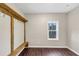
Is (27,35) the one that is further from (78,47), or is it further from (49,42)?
(78,47)

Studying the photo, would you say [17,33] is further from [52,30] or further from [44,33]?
[52,30]

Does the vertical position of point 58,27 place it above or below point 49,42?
above

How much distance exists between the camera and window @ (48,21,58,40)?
6.88 metres

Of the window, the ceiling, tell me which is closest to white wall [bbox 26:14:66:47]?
the window

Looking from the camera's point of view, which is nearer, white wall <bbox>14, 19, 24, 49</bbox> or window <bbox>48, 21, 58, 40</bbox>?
white wall <bbox>14, 19, 24, 49</bbox>

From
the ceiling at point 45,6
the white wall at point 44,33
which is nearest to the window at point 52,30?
the white wall at point 44,33

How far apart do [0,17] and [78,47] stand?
3.43 meters

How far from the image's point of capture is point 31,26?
6855 millimetres

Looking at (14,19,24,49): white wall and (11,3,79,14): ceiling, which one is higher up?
(11,3,79,14): ceiling

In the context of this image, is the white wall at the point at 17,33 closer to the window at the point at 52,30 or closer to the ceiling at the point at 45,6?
the ceiling at the point at 45,6

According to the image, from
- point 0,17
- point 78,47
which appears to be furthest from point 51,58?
point 78,47

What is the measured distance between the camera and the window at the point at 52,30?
6883 mm

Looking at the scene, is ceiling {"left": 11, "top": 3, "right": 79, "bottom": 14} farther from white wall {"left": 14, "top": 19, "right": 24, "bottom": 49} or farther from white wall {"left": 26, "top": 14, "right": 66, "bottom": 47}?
white wall {"left": 26, "top": 14, "right": 66, "bottom": 47}

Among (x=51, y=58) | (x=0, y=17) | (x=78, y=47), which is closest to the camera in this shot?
(x=51, y=58)
